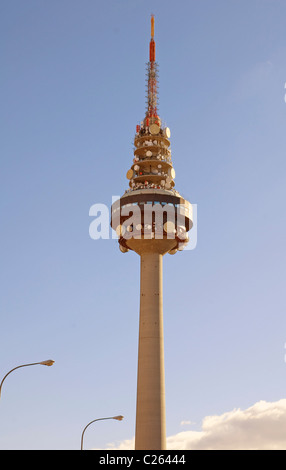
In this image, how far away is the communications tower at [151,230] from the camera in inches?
3270

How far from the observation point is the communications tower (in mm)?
83062

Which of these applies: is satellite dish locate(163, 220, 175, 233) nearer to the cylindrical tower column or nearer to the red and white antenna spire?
the cylindrical tower column

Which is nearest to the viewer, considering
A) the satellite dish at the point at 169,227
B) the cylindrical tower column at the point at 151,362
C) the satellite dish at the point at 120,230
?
the cylindrical tower column at the point at 151,362

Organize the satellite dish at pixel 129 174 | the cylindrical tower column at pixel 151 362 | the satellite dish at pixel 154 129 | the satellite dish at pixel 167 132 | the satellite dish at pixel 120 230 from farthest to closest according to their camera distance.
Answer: the satellite dish at pixel 167 132 → the satellite dish at pixel 154 129 → the satellite dish at pixel 129 174 → the satellite dish at pixel 120 230 → the cylindrical tower column at pixel 151 362

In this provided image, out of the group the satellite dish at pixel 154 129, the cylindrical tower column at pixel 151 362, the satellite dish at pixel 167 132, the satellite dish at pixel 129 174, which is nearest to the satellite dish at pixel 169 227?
the cylindrical tower column at pixel 151 362

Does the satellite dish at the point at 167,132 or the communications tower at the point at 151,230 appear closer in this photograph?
the communications tower at the point at 151,230

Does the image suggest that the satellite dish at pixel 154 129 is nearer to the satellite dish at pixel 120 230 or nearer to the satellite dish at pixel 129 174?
the satellite dish at pixel 129 174

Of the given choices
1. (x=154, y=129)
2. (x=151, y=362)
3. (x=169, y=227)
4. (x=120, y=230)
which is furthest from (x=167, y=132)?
(x=151, y=362)

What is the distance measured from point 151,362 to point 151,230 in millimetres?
19309

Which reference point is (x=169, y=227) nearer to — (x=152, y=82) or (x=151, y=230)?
(x=151, y=230)

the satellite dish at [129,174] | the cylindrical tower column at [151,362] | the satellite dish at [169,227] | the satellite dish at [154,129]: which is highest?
the satellite dish at [154,129]

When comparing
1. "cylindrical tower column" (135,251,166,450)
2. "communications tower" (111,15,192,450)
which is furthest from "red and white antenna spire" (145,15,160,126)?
"cylindrical tower column" (135,251,166,450)

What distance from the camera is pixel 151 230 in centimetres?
9106

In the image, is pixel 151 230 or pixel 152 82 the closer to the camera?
pixel 151 230
